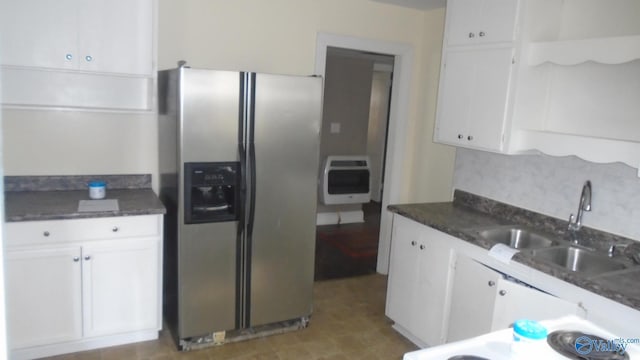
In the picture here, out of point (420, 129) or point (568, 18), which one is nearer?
point (568, 18)

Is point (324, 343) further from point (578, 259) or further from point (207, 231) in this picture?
point (578, 259)

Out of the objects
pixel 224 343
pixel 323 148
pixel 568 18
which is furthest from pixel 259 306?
pixel 323 148

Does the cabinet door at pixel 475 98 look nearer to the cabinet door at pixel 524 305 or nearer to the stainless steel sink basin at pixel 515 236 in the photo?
the stainless steel sink basin at pixel 515 236

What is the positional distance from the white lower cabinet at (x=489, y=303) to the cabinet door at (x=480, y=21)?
1.32 m

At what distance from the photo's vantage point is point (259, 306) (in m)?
3.21

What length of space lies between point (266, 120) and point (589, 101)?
1.88 meters

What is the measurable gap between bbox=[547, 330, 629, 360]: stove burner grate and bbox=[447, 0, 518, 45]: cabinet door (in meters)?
1.83

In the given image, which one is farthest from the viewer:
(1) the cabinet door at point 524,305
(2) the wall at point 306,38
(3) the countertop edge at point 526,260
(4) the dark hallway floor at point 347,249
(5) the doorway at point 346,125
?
(5) the doorway at point 346,125

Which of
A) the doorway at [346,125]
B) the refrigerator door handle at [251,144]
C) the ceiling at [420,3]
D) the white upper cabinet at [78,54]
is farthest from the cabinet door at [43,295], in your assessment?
the doorway at [346,125]

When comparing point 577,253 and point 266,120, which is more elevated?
point 266,120

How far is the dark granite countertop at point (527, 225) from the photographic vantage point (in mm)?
2072

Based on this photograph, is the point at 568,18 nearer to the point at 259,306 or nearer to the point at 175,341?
the point at 259,306

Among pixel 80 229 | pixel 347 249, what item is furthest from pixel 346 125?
pixel 80 229

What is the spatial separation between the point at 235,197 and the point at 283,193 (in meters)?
0.32
